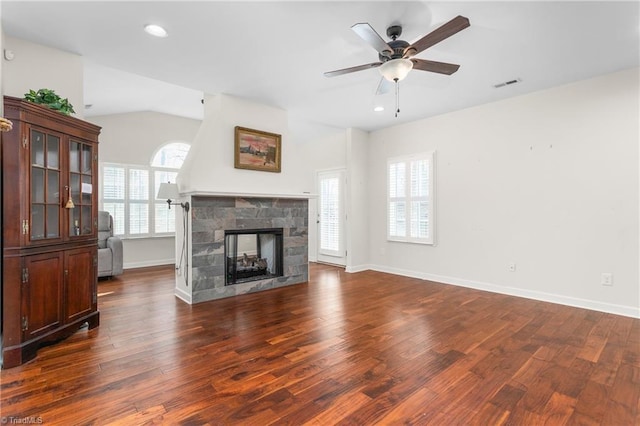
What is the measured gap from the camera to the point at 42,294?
2551mm

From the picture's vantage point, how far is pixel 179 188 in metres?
4.24

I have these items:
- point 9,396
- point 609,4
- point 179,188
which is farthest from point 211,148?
point 609,4

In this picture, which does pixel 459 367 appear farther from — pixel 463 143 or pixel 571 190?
pixel 463 143

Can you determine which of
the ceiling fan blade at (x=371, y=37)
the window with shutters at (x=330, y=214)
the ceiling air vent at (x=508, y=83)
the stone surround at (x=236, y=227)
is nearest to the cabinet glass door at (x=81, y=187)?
the stone surround at (x=236, y=227)

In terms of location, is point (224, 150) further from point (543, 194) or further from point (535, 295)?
point (535, 295)

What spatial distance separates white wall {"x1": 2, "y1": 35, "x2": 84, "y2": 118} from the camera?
283cm

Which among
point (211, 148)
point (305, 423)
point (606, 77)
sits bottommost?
point (305, 423)

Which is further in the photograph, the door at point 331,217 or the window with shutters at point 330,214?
the window with shutters at point 330,214

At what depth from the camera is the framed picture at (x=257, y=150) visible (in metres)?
4.44

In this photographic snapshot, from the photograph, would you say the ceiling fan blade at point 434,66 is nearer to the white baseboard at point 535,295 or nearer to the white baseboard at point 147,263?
the white baseboard at point 535,295

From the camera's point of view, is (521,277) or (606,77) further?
(521,277)

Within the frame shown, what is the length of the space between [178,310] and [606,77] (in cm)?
565

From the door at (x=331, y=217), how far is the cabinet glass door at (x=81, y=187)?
154 inches

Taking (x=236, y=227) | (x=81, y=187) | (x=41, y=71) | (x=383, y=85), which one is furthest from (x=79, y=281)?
(x=383, y=85)
